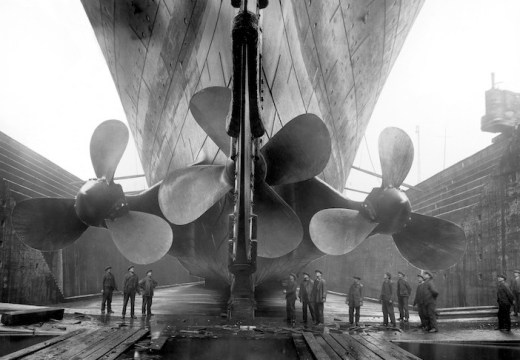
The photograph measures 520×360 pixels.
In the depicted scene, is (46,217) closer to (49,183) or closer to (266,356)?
(266,356)

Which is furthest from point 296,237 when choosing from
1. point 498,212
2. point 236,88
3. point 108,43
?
point 498,212

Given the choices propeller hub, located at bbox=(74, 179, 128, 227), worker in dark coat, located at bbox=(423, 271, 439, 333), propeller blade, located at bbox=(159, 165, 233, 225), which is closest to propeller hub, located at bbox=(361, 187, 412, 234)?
propeller blade, located at bbox=(159, 165, 233, 225)

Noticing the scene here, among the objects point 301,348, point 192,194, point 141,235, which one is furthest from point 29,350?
point 301,348

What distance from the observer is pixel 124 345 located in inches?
230

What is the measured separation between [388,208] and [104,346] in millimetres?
4014

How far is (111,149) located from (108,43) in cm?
197

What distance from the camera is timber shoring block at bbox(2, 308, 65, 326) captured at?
766 centimetres

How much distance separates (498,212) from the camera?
11.7 metres

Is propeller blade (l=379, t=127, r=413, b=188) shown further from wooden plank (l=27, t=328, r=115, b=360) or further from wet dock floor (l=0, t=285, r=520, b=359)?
wooden plank (l=27, t=328, r=115, b=360)

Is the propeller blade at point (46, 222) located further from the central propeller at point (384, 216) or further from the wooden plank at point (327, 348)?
the wooden plank at point (327, 348)

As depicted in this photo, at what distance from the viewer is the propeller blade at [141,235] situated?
655 cm

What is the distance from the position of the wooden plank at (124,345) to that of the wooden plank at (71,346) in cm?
33

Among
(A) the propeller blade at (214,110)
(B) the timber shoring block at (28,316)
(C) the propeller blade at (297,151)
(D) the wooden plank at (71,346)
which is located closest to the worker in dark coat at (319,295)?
(C) the propeller blade at (297,151)

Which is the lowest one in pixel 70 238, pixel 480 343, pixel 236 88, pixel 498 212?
pixel 480 343
